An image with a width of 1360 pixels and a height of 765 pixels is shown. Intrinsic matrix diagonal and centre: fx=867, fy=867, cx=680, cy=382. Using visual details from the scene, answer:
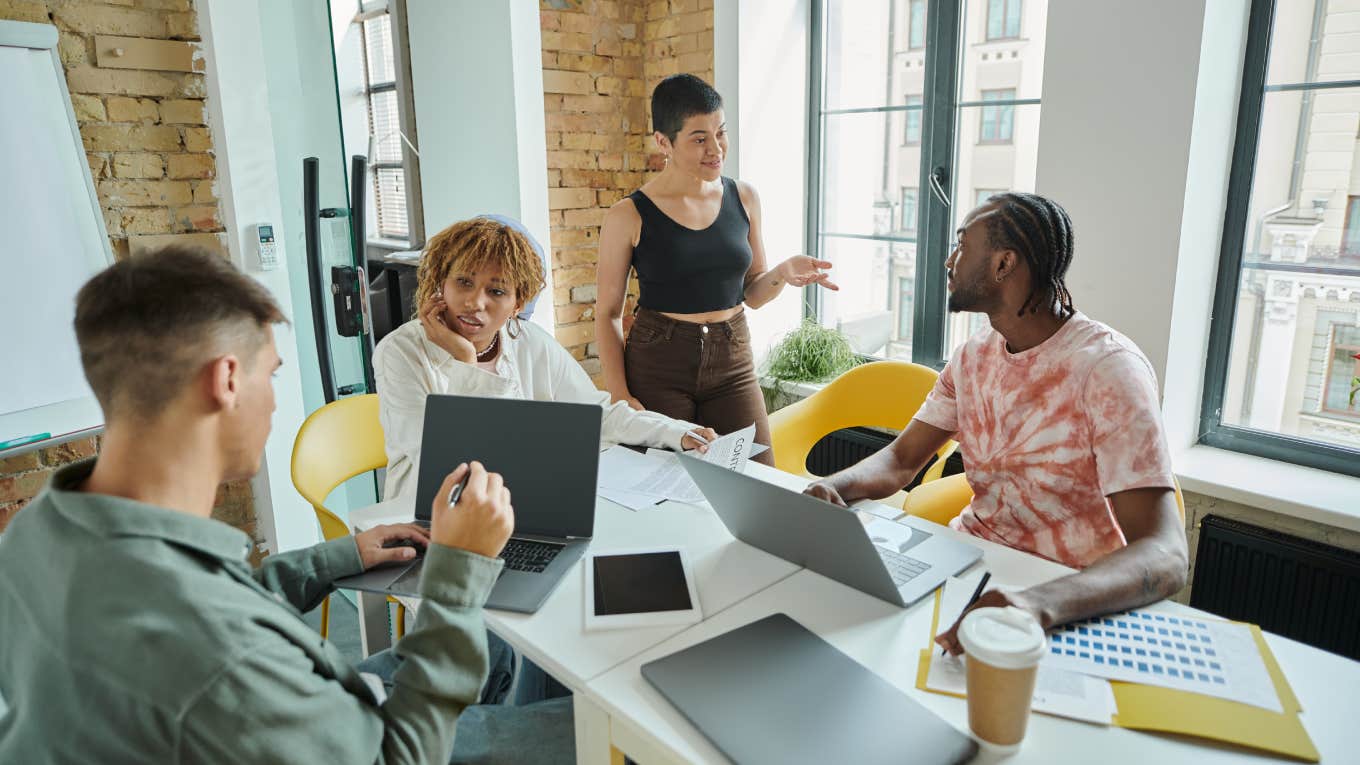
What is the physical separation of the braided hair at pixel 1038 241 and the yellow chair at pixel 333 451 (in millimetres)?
1560

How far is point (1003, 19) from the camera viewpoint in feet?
9.72

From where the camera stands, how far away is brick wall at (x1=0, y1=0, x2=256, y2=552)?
8.20 ft

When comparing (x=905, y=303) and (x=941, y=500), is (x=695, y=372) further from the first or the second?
(x=905, y=303)

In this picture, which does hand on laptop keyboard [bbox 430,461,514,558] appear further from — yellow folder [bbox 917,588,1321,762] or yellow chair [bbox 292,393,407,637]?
yellow chair [bbox 292,393,407,637]

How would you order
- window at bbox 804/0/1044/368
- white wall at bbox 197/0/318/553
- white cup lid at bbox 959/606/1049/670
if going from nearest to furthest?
white cup lid at bbox 959/606/1049/670 → white wall at bbox 197/0/318/553 → window at bbox 804/0/1044/368

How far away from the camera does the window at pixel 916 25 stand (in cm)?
320

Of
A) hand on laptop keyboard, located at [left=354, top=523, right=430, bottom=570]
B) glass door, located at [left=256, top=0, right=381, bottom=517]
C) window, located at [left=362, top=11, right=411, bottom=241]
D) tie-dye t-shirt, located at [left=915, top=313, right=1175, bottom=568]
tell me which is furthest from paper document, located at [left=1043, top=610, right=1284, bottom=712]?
window, located at [left=362, top=11, right=411, bottom=241]

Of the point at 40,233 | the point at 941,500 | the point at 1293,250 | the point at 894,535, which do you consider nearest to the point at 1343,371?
the point at 1293,250

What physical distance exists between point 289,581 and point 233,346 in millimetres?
583

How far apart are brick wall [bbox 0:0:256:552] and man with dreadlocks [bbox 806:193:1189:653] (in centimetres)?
224

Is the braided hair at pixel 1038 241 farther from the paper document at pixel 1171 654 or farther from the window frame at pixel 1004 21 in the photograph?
the window frame at pixel 1004 21

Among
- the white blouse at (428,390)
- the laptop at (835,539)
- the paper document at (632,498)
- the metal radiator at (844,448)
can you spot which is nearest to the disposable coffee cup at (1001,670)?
the laptop at (835,539)

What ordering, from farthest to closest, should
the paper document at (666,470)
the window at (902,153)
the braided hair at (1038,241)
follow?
the window at (902,153), the paper document at (666,470), the braided hair at (1038,241)

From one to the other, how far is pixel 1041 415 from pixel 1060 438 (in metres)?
0.06
